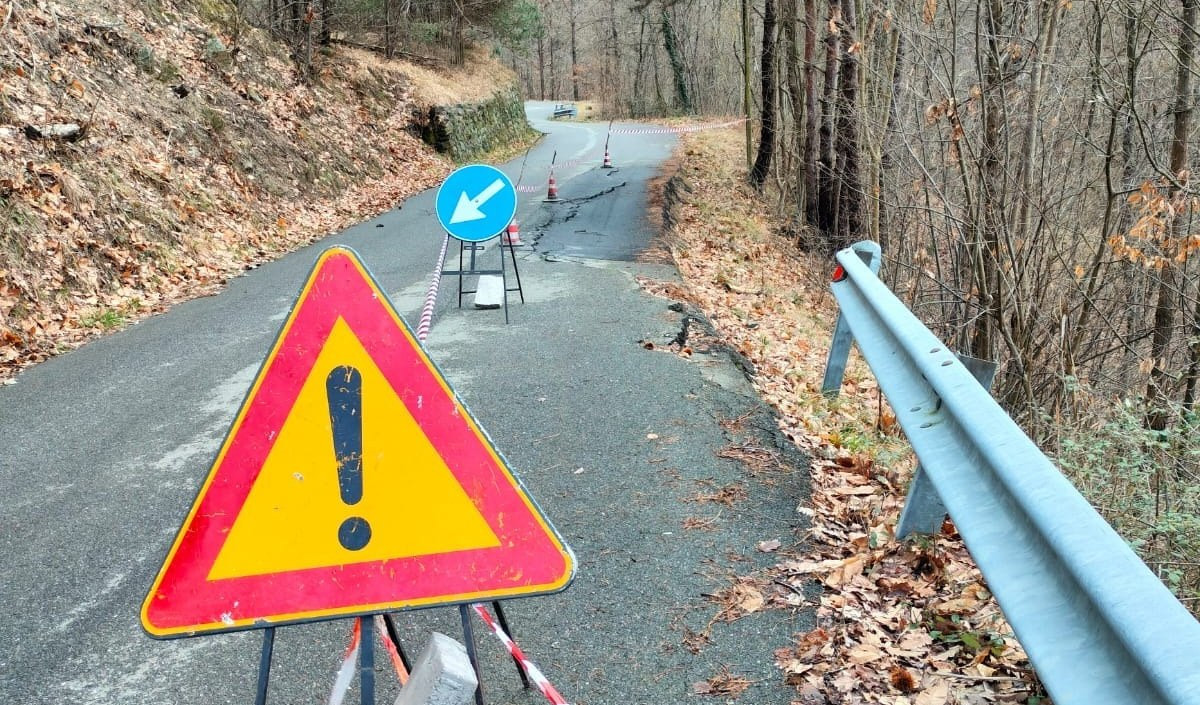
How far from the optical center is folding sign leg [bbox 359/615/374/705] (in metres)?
2.24

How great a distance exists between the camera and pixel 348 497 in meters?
2.27

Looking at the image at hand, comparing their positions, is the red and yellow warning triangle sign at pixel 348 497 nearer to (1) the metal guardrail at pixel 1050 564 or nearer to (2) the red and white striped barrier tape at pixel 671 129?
(1) the metal guardrail at pixel 1050 564

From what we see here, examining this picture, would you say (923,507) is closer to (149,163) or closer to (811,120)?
(149,163)

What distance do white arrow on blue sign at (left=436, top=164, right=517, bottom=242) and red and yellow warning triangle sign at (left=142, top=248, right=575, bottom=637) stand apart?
19.9 feet

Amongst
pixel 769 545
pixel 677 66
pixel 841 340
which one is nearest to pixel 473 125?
pixel 677 66

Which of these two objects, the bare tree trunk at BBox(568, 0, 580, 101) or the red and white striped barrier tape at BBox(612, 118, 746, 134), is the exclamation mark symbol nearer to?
the red and white striped barrier tape at BBox(612, 118, 746, 134)

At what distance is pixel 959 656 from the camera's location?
317cm

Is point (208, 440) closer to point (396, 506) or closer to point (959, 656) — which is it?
point (396, 506)

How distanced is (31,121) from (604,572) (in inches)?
446

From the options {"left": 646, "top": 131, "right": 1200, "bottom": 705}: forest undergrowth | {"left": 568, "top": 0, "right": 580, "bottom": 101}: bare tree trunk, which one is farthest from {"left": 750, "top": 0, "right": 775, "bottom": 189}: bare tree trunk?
{"left": 568, "top": 0, "right": 580, "bottom": 101}: bare tree trunk

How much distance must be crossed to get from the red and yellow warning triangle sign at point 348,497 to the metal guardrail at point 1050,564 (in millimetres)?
1080

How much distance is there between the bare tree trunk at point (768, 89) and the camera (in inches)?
893

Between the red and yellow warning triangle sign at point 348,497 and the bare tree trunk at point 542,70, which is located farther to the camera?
the bare tree trunk at point 542,70

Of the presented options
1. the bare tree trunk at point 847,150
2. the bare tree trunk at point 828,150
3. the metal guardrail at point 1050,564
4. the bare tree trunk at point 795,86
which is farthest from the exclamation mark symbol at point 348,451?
the bare tree trunk at point 795,86
